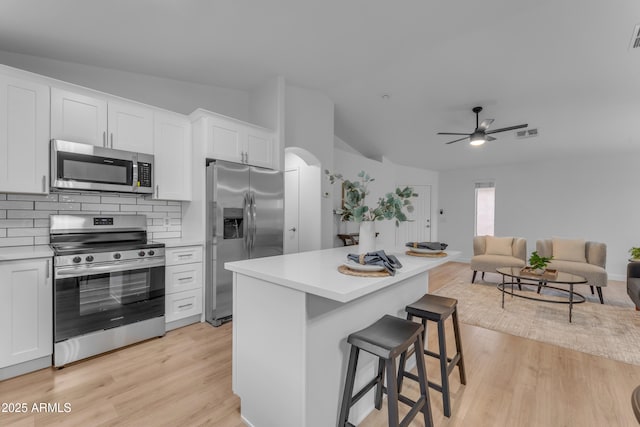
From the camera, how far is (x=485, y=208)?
721 cm

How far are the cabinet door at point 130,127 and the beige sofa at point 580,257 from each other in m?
6.13

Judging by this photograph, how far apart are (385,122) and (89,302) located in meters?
4.98

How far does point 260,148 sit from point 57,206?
212cm

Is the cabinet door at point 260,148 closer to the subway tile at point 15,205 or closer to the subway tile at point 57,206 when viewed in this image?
the subway tile at point 57,206

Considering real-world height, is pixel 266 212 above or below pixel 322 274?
above

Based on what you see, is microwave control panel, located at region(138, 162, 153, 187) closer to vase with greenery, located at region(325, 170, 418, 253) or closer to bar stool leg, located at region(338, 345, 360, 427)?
vase with greenery, located at region(325, 170, 418, 253)

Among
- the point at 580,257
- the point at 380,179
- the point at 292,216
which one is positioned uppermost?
the point at 380,179

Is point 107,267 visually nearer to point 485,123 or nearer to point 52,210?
point 52,210

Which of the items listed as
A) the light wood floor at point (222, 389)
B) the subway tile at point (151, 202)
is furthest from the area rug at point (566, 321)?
the subway tile at point (151, 202)

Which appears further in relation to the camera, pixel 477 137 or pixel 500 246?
pixel 500 246

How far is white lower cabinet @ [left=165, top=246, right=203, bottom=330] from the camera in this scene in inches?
115

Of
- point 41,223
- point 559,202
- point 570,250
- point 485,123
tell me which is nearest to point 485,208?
point 559,202

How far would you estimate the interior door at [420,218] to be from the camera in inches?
295

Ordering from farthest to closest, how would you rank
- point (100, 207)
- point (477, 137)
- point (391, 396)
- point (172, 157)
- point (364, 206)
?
point (477, 137)
point (172, 157)
point (100, 207)
point (364, 206)
point (391, 396)
